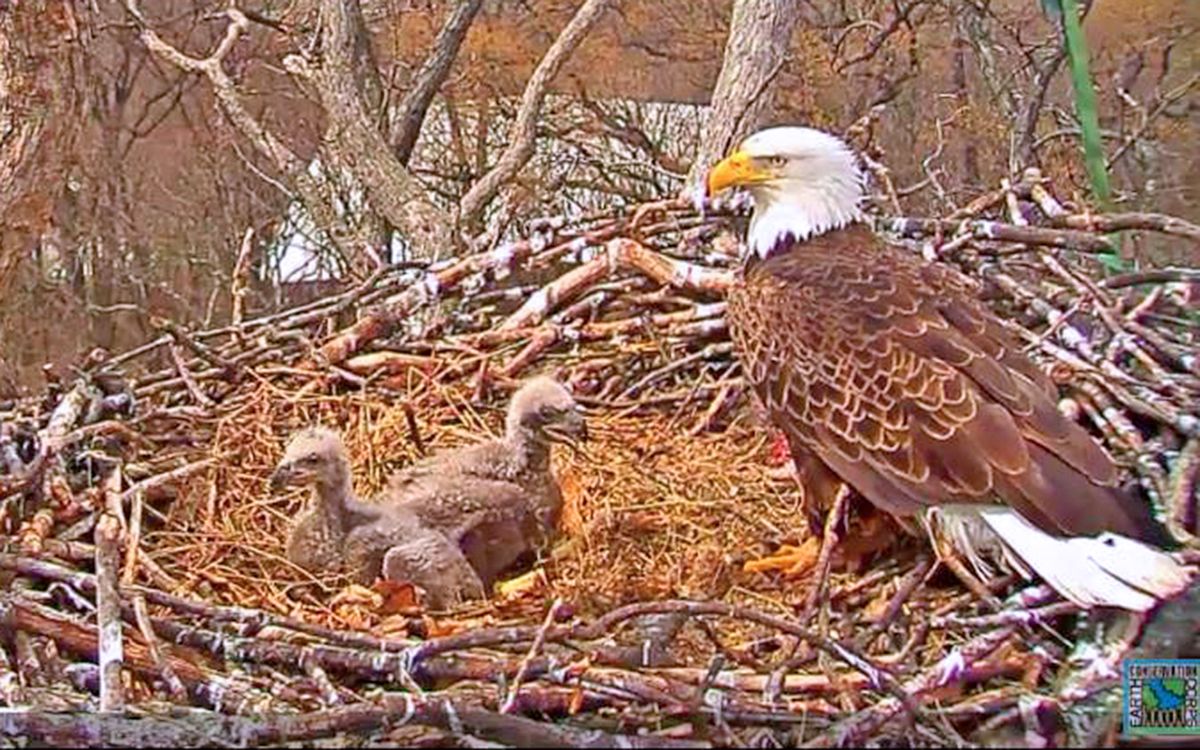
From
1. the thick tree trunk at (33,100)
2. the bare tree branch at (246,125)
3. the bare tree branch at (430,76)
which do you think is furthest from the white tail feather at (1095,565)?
the bare tree branch at (430,76)

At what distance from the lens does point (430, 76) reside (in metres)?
6.00

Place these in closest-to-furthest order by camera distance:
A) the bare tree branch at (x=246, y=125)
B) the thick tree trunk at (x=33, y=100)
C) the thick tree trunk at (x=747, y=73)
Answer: the thick tree trunk at (x=33, y=100) < the thick tree trunk at (x=747, y=73) < the bare tree branch at (x=246, y=125)

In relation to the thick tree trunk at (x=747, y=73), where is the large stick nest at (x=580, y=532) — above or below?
below

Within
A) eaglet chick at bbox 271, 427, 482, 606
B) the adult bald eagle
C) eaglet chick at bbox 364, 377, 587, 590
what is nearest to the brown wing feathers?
the adult bald eagle

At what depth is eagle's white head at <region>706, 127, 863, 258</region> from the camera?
227 centimetres

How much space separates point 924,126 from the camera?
557 cm

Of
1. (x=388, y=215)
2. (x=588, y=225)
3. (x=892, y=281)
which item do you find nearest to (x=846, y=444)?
(x=892, y=281)

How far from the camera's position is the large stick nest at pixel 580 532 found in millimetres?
1334

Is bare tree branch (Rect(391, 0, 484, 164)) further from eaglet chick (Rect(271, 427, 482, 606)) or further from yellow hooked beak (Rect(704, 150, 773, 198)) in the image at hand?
eaglet chick (Rect(271, 427, 482, 606))

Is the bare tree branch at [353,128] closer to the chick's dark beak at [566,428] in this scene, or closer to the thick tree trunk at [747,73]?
the thick tree trunk at [747,73]

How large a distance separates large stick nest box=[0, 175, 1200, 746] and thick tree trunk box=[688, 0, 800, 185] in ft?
2.83

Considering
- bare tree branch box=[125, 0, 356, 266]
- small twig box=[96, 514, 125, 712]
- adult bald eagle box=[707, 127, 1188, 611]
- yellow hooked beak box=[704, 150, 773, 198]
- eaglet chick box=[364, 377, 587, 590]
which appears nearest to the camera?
small twig box=[96, 514, 125, 712]

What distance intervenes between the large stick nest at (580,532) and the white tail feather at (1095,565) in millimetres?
30

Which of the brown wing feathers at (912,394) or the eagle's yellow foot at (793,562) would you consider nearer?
the brown wing feathers at (912,394)
